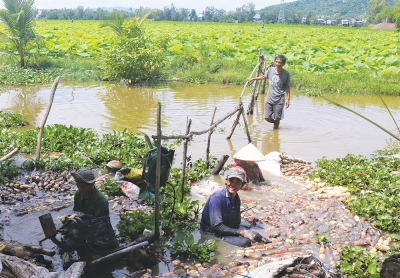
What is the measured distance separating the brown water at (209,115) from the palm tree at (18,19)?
9.63 feet

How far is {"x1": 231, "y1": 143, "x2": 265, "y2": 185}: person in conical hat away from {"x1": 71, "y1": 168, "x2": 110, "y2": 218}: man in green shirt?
101 inches

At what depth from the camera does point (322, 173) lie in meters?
7.35

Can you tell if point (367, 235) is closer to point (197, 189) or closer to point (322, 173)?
point (322, 173)

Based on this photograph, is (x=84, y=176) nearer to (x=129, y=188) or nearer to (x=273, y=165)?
(x=129, y=188)

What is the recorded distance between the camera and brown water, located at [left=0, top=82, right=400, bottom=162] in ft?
31.9

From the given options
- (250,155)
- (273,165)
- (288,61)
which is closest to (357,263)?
(250,155)

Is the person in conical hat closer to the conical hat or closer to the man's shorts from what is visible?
the conical hat

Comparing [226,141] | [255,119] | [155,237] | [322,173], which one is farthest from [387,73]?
[155,237]

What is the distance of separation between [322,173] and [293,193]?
0.77 meters

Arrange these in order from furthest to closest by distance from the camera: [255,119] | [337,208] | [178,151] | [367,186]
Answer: [255,119] → [178,151] → [367,186] → [337,208]

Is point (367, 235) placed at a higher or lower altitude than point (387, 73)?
lower

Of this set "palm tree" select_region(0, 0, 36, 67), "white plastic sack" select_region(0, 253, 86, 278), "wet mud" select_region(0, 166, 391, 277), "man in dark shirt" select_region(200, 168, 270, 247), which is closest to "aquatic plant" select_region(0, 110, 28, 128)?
A: "wet mud" select_region(0, 166, 391, 277)

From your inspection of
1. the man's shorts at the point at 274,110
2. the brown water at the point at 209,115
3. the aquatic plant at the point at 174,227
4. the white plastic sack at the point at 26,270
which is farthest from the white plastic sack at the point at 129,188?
the man's shorts at the point at 274,110

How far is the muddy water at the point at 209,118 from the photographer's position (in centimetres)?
893
